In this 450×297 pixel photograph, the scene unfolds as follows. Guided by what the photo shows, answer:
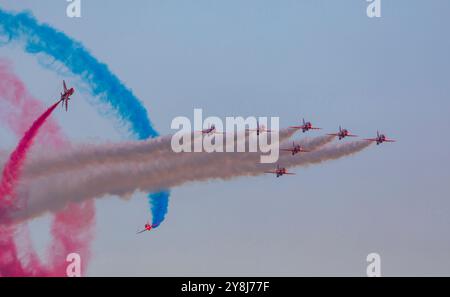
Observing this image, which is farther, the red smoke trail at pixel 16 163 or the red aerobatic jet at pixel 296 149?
the red aerobatic jet at pixel 296 149

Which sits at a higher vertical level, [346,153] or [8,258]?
[346,153]

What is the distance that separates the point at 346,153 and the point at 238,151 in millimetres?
6035

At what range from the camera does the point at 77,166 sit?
119375mm

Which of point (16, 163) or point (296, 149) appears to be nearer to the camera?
point (16, 163)

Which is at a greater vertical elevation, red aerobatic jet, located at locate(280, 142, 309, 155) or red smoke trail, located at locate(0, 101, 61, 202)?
red aerobatic jet, located at locate(280, 142, 309, 155)

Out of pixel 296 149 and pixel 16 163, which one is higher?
pixel 296 149

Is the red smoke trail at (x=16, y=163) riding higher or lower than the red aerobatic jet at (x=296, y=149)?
lower

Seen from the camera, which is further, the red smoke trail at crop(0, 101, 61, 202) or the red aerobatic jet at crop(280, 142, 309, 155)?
the red aerobatic jet at crop(280, 142, 309, 155)
